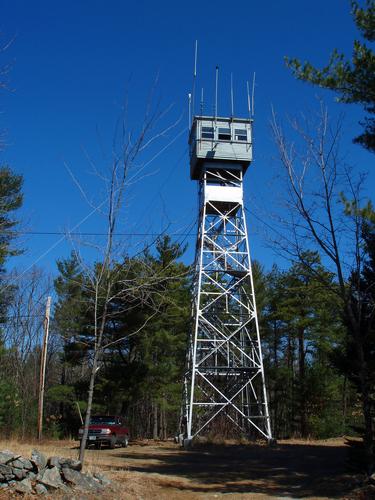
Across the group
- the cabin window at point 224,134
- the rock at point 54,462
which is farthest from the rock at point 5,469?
the cabin window at point 224,134

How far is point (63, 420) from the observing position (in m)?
32.4

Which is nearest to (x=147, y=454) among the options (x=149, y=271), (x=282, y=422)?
(x=149, y=271)

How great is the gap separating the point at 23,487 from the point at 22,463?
514 mm

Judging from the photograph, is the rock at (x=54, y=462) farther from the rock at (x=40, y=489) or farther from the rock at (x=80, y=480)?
the rock at (x=40, y=489)

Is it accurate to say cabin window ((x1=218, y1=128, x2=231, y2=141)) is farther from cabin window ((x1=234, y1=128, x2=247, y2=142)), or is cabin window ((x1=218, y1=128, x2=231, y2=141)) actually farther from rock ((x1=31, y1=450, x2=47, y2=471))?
rock ((x1=31, y1=450, x2=47, y2=471))

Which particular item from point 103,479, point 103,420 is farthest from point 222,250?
point 103,479

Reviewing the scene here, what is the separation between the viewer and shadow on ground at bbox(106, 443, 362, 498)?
10.9 meters

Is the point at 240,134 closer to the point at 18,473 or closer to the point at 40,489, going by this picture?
the point at 18,473

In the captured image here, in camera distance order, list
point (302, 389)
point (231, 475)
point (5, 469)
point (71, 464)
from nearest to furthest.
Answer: point (5, 469), point (71, 464), point (231, 475), point (302, 389)

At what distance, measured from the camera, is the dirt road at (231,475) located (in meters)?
10.4

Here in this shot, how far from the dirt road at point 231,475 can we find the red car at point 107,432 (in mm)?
3484

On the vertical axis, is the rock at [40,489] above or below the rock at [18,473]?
below

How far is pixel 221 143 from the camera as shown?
25906 millimetres

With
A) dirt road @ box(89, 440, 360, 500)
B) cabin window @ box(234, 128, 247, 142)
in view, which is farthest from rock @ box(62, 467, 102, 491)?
cabin window @ box(234, 128, 247, 142)
